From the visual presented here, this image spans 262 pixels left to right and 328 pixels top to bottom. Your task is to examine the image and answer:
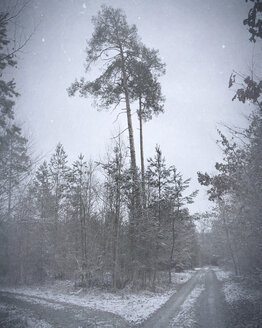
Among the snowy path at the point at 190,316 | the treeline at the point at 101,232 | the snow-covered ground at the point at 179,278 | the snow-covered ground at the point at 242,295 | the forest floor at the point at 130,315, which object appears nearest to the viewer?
the forest floor at the point at 130,315

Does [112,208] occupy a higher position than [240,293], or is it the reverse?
[112,208]

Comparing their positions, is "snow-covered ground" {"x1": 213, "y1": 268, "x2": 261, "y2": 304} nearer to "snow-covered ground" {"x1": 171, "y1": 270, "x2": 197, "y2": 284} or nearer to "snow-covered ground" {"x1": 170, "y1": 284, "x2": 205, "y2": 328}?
"snow-covered ground" {"x1": 170, "y1": 284, "x2": 205, "y2": 328}

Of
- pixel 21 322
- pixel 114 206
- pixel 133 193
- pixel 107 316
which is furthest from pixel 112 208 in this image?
pixel 21 322

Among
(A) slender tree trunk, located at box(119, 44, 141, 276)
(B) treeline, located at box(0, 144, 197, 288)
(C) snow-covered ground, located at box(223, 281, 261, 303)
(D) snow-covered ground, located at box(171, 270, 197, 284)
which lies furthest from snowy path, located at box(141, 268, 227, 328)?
(D) snow-covered ground, located at box(171, 270, 197, 284)

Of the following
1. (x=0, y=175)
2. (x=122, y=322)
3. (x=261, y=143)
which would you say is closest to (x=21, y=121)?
(x=0, y=175)

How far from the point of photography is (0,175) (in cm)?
738

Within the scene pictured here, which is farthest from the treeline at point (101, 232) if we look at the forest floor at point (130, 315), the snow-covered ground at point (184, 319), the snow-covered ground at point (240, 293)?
the snow-covered ground at point (184, 319)

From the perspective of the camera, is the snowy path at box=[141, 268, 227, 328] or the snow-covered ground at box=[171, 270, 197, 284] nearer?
the snowy path at box=[141, 268, 227, 328]

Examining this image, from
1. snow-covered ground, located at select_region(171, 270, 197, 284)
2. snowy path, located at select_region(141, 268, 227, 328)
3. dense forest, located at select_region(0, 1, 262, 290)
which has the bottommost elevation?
snow-covered ground, located at select_region(171, 270, 197, 284)

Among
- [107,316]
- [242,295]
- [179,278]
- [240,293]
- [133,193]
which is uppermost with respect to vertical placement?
[133,193]

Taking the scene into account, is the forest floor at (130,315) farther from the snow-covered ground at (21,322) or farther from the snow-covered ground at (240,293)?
the snow-covered ground at (240,293)

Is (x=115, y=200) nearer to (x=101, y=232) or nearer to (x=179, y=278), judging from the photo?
(x=101, y=232)

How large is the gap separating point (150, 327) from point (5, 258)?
1599 centimetres

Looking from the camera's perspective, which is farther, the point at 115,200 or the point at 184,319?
the point at 115,200
